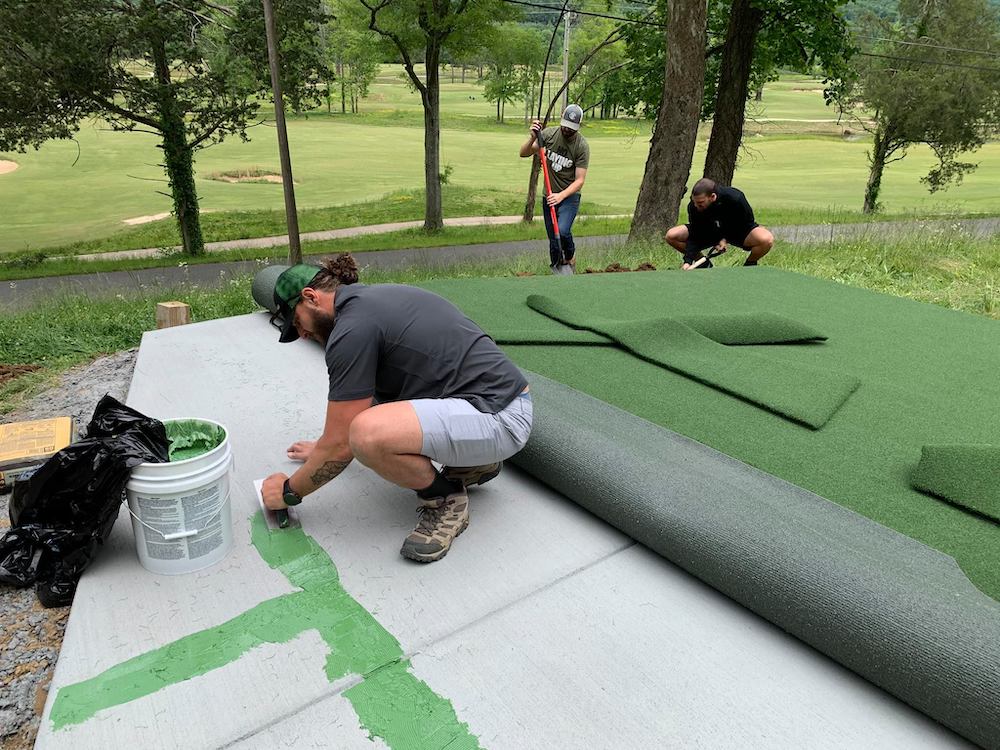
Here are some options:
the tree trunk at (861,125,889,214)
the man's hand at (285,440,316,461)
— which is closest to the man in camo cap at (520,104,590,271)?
the man's hand at (285,440,316,461)

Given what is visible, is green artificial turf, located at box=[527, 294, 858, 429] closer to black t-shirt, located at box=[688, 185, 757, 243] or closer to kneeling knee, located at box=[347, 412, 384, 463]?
kneeling knee, located at box=[347, 412, 384, 463]

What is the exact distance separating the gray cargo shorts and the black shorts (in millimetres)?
4001

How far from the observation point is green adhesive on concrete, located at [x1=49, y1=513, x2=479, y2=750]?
1480 mm

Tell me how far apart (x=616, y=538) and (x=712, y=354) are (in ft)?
4.69

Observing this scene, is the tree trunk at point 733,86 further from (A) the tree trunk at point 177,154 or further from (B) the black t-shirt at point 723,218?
(A) the tree trunk at point 177,154

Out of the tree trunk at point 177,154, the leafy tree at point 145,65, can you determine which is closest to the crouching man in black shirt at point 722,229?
the leafy tree at point 145,65

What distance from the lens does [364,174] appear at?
79.2 feet

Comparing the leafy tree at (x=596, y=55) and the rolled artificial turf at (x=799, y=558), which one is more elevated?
the leafy tree at (x=596, y=55)

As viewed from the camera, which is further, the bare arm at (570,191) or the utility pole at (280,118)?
the utility pole at (280,118)

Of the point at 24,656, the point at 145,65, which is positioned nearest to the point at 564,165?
the point at 24,656

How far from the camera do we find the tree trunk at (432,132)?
1359cm

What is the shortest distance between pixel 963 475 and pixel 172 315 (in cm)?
404

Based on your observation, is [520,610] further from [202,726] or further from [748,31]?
[748,31]

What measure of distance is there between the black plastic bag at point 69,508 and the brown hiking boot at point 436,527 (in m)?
0.75
